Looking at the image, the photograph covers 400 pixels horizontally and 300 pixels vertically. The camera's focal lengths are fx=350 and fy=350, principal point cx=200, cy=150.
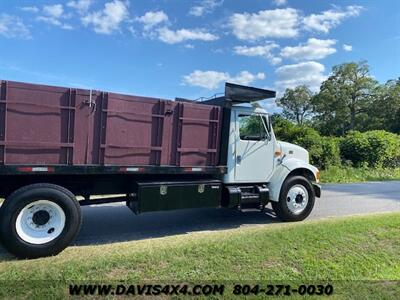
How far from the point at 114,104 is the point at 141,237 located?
8.26 ft

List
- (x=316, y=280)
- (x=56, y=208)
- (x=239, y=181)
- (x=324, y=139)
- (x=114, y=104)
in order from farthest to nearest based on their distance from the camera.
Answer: (x=324, y=139), (x=239, y=181), (x=114, y=104), (x=56, y=208), (x=316, y=280)

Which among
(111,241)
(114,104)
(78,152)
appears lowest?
(111,241)

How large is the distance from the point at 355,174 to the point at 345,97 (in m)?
36.9

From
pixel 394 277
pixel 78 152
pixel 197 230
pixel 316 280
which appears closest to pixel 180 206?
pixel 197 230

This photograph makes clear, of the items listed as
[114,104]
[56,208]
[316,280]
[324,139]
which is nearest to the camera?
[316,280]

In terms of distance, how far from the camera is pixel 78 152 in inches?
228

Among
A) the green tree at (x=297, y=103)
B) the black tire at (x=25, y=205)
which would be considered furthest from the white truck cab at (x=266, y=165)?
the green tree at (x=297, y=103)

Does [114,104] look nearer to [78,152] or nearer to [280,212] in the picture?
[78,152]

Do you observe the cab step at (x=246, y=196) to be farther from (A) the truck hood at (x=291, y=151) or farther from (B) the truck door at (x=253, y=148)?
(A) the truck hood at (x=291, y=151)

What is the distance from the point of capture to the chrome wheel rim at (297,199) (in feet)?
26.2

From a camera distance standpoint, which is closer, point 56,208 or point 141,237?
point 56,208

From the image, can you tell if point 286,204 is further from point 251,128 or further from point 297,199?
point 251,128

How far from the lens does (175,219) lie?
806cm

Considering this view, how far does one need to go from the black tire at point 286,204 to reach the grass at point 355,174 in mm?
9230
